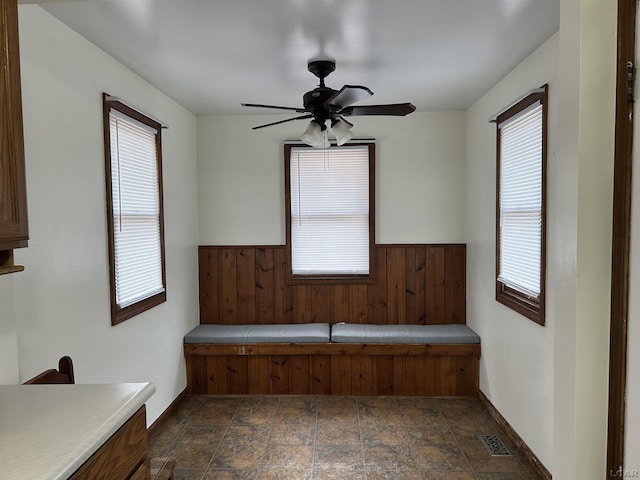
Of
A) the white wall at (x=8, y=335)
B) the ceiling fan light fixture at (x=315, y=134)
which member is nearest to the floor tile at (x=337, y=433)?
the white wall at (x=8, y=335)

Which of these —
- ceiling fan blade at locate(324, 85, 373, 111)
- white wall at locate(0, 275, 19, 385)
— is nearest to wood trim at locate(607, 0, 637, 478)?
ceiling fan blade at locate(324, 85, 373, 111)

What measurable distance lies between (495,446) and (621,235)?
2308mm

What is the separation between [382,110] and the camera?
2668 millimetres

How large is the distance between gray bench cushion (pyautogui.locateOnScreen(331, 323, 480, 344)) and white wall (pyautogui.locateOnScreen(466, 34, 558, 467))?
0.15 m

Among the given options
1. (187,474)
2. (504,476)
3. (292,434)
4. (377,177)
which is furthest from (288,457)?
(377,177)

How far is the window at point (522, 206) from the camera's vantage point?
8.20 feet

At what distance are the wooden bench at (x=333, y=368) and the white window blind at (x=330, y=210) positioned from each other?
32.7 inches

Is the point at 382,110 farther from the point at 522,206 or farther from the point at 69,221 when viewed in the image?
the point at 69,221

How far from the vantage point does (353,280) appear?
4.08 metres

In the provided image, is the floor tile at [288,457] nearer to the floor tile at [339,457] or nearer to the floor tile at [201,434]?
the floor tile at [339,457]

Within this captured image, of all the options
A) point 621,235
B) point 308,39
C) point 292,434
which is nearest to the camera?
point 621,235

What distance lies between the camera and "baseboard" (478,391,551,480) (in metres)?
2.47

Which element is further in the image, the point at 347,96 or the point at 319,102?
the point at 319,102

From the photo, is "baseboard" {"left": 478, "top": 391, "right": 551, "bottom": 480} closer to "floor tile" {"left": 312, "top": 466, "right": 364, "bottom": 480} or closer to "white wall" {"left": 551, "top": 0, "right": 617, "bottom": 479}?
"floor tile" {"left": 312, "top": 466, "right": 364, "bottom": 480}
